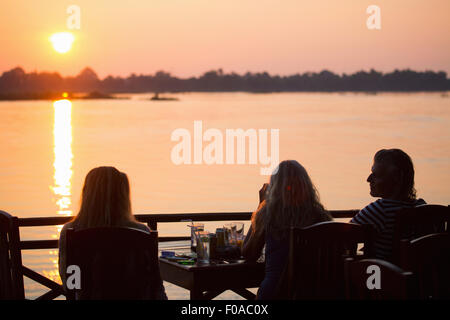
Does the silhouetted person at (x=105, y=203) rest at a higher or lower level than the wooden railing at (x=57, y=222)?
higher

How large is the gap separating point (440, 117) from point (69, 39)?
1817 inches

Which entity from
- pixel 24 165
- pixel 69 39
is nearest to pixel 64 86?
pixel 69 39

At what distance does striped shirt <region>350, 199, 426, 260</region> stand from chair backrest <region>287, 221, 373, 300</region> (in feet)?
1.46

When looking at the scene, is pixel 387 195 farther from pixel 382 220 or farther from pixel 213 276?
pixel 213 276

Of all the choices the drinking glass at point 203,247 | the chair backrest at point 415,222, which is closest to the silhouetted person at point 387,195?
the chair backrest at point 415,222

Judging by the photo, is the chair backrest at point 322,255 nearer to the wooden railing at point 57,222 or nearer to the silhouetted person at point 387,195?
the silhouetted person at point 387,195

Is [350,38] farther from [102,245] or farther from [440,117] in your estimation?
[102,245]

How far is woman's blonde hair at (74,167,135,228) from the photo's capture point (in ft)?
11.4

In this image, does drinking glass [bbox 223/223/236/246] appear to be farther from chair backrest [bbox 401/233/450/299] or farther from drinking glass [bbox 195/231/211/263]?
chair backrest [bbox 401/233/450/299]

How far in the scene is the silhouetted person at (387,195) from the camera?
3.96 meters

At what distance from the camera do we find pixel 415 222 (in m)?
3.83

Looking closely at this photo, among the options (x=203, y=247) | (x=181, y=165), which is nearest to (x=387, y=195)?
(x=203, y=247)

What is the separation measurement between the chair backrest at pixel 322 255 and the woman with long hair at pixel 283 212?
28 centimetres

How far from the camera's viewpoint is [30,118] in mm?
80000
